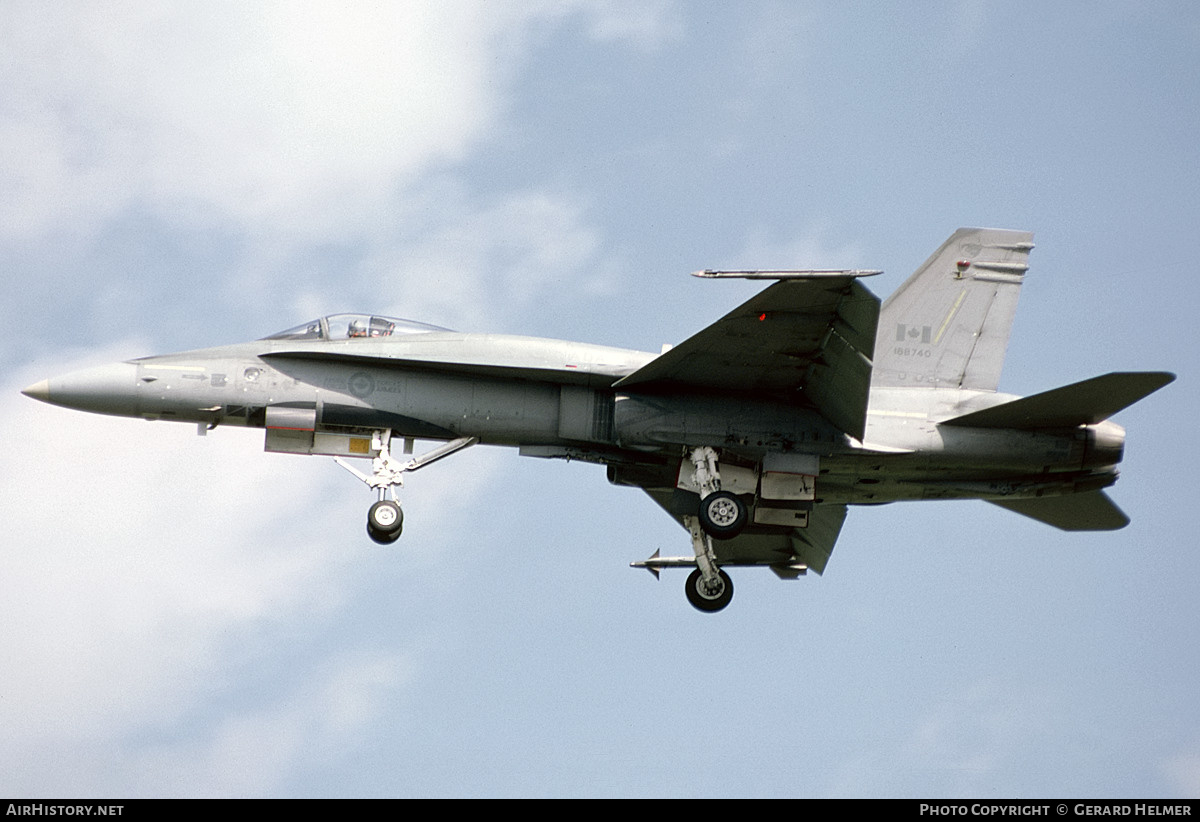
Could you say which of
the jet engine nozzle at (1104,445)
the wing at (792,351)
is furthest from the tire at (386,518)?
the jet engine nozzle at (1104,445)

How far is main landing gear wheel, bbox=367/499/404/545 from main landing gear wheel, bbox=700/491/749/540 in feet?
14.2

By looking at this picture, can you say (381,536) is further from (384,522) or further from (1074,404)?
(1074,404)

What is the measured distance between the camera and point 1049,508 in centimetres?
2389

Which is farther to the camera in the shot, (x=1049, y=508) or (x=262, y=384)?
(x=1049, y=508)

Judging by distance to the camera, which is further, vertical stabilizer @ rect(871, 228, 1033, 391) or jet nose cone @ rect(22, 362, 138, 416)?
vertical stabilizer @ rect(871, 228, 1033, 391)

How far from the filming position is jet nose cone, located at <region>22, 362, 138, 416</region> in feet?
68.1

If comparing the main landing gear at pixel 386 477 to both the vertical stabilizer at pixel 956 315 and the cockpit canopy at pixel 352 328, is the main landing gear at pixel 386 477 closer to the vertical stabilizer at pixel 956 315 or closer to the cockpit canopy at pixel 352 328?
the cockpit canopy at pixel 352 328

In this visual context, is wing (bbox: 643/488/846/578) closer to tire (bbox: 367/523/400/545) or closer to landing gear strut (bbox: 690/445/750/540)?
landing gear strut (bbox: 690/445/750/540)

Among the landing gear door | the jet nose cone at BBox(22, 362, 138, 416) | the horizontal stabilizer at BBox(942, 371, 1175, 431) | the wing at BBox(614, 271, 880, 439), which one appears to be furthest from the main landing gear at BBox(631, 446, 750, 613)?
the jet nose cone at BBox(22, 362, 138, 416)

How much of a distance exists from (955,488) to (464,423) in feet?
24.4

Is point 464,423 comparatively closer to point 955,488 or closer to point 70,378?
point 70,378

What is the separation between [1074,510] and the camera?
78.1ft

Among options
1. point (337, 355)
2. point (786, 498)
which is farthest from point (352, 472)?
point (786, 498)

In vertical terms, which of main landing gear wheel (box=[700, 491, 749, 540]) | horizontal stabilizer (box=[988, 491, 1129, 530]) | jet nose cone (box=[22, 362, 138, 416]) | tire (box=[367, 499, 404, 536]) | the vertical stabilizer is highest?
the vertical stabilizer
